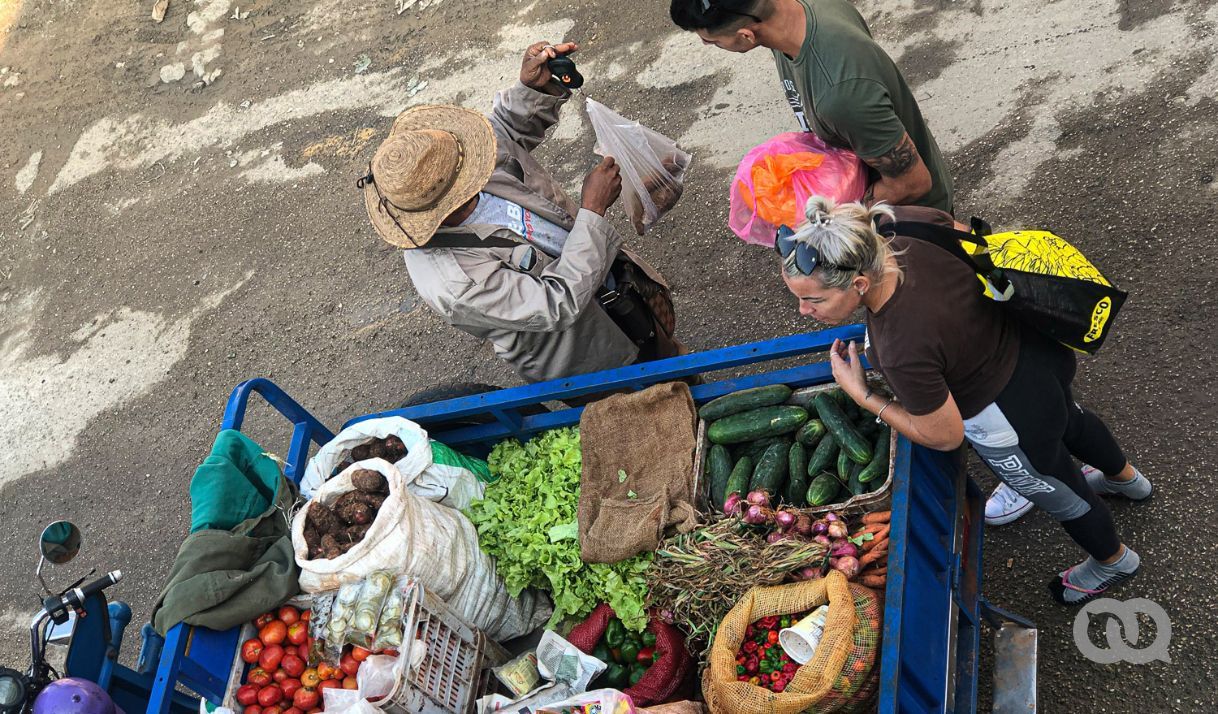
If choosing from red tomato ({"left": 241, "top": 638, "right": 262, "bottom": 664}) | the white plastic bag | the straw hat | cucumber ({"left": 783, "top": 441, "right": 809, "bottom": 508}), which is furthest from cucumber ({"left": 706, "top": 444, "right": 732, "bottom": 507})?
red tomato ({"left": 241, "top": 638, "right": 262, "bottom": 664})

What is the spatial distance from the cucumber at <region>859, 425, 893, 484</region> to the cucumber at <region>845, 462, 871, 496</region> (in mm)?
28

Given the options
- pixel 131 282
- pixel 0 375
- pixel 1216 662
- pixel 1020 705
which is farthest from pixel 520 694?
pixel 0 375

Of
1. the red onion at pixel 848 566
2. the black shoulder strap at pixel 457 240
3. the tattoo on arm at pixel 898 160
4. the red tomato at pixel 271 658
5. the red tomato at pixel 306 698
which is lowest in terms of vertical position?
the red tomato at pixel 306 698

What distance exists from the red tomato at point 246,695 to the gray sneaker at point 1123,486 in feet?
12.3

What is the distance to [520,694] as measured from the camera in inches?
159

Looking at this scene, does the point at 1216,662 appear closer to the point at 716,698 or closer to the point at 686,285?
the point at 716,698

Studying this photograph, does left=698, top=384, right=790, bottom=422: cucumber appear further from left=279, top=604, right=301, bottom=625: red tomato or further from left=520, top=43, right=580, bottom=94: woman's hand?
left=279, top=604, right=301, bottom=625: red tomato

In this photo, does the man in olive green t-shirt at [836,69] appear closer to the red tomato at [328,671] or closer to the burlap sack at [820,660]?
the burlap sack at [820,660]

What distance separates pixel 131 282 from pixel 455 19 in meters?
3.88

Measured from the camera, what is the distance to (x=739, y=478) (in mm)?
4109

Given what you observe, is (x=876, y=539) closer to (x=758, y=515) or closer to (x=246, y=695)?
(x=758, y=515)

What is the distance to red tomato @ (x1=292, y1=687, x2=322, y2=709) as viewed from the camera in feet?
13.3

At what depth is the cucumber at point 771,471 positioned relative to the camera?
405cm

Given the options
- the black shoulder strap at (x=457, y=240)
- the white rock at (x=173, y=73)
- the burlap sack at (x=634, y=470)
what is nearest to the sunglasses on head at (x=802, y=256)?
the burlap sack at (x=634, y=470)
